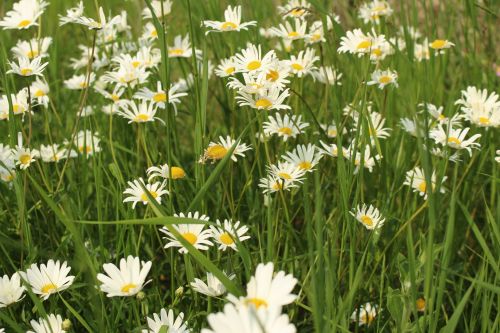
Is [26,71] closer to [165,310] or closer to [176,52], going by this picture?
[176,52]

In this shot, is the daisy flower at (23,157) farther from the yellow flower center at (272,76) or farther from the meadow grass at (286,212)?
the yellow flower center at (272,76)

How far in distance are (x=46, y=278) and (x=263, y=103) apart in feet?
1.93

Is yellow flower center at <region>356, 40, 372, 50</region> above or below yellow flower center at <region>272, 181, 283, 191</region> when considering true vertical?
above

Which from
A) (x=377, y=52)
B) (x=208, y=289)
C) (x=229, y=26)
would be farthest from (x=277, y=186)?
(x=377, y=52)

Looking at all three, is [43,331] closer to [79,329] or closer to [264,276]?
[79,329]

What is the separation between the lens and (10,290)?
3.79 ft

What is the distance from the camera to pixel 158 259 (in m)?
1.64

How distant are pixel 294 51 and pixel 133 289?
3.72 feet

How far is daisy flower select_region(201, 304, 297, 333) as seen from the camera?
2.28 feet

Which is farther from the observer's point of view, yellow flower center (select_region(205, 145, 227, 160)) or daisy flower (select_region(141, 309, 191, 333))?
yellow flower center (select_region(205, 145, 227, 160))

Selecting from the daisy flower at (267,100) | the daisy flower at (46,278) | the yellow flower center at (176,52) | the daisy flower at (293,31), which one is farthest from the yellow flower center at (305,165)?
the yellow flower center at (176,52)

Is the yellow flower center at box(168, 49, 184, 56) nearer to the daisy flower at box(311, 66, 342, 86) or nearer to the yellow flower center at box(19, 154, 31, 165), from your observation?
the daisy flower at box(311, 66, 342, 86)

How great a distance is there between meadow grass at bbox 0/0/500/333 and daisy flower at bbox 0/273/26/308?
0.03m

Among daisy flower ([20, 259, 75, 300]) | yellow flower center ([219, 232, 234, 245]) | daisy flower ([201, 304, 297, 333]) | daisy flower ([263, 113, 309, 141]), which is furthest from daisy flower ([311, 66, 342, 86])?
daisy flower ([201, 304, 297, 333])
